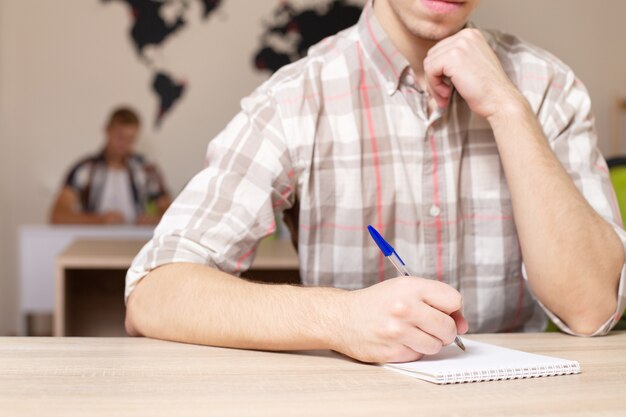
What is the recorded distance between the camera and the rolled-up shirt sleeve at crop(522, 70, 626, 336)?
1306mm

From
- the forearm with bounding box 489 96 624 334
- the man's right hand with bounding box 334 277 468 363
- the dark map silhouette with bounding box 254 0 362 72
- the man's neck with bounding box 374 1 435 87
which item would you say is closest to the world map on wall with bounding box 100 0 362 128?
the dark map silhouette with bounding box 254 0 362 72

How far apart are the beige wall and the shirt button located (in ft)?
12.2

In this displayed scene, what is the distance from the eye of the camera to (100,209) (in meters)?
4.75

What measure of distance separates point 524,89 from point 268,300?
62cm

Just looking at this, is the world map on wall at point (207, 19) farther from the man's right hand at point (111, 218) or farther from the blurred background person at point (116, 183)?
the man's right hand at point (111, 218)

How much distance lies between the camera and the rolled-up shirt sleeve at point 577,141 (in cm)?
131

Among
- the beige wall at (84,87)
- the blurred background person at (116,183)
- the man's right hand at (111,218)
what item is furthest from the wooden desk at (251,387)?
the beige wall at (84,87)

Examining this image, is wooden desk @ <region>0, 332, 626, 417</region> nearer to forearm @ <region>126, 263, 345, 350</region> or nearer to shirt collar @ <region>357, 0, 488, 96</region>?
forearm @ <region>126, 263, 345, 350</region>

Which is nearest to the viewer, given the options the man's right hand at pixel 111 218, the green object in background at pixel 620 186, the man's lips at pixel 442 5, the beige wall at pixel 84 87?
the man's lips at pixel 442 5

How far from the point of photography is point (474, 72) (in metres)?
1.25

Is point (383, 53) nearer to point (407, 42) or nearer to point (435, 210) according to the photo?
point (407, 42)

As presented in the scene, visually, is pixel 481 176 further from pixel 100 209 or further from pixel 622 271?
pixel 100 209

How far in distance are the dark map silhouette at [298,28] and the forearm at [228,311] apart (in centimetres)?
401

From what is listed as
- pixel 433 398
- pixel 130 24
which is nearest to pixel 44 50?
pixel 130 24
